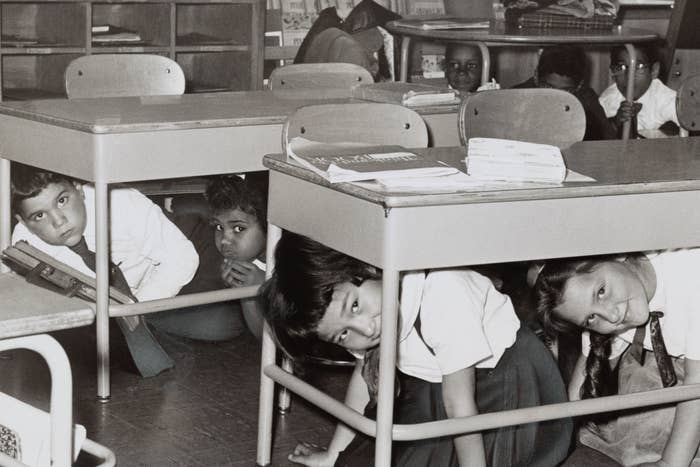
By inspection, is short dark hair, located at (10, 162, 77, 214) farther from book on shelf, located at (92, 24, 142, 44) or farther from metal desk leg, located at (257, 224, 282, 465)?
book on shelf, located at (92, 24, 142, 44)

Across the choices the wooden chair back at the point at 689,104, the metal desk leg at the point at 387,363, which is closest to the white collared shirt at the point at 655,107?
the wooden chair back at the point at 689,104

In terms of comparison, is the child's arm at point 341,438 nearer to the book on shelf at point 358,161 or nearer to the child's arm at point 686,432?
the book on shelf at point 358,161

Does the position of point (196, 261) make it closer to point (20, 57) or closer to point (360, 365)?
point (360, 365)

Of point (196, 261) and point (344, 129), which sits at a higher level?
point (344, 129)

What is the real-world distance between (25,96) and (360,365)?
2963 millimetres

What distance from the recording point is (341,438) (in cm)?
249

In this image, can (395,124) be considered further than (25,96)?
No

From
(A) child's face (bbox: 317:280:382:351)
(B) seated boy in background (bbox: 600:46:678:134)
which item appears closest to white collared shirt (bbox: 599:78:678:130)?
(B) seated boy in background (bbox: 600:46:678:134)

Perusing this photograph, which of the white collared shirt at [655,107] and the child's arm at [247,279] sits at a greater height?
the white collared shirt at [655,107]

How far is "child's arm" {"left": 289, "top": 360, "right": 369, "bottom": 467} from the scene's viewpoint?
245cm

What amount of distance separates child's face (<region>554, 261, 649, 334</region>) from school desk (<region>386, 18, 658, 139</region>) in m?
2.25

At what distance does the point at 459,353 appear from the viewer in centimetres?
211

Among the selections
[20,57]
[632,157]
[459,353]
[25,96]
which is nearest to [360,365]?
[459,353]

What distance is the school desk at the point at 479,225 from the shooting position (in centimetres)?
195
